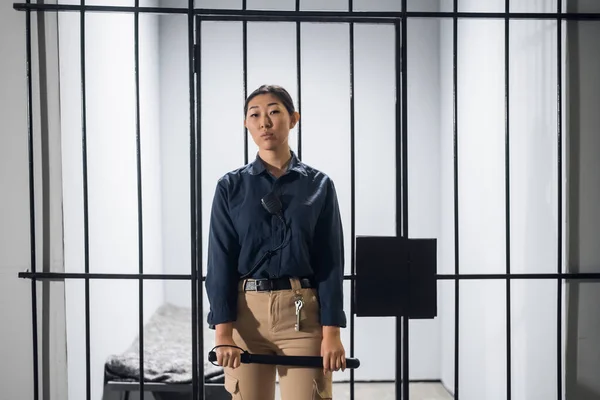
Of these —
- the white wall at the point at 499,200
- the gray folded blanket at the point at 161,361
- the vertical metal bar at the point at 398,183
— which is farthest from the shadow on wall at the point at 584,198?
the gray folded blanket at the point at 161,361

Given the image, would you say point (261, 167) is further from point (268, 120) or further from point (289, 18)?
point (289, 18)

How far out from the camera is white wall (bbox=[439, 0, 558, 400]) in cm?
227

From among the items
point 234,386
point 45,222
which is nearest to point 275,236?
point 234,386

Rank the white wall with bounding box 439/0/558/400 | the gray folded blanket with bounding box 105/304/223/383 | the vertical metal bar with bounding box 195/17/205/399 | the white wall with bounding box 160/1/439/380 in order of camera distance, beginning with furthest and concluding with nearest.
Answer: the white wall with bounding box 160/1/439/380, the gray folded blanket with bounding box 105/304/223/383, the white wall with bounding box 439/0/558/400, the vertical metal bar with bounding box 195/17/205/399

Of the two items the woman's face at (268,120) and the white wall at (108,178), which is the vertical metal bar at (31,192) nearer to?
the white wall at (108,178)

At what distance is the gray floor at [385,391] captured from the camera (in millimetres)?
3553

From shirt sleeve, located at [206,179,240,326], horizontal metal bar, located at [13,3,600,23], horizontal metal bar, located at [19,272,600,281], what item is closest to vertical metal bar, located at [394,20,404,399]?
horizontal metal bar, located at [13,3,600,23]

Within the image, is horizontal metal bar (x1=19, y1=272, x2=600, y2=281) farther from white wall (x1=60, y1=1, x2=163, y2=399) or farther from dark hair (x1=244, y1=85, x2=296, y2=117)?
dark hair (x1=244, y1=85, x2=296, y2=117)

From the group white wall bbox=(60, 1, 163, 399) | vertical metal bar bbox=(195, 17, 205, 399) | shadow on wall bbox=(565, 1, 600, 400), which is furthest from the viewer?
white wall bbox=(60, 1, 163, 399)

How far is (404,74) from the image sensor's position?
188 cm

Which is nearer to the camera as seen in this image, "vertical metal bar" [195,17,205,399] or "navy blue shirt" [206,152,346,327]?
"navy blue shirt" [206,152,346,327]

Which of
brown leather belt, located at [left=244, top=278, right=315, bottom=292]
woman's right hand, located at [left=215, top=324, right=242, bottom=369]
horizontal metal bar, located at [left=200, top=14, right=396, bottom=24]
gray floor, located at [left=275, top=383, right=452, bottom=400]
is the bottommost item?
gray floor, located at [left=275, top=383, right=452, bottom=400]

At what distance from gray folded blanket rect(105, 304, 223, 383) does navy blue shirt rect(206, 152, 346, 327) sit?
1412mm

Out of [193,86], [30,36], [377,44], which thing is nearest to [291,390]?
[193,86]
